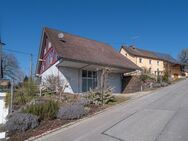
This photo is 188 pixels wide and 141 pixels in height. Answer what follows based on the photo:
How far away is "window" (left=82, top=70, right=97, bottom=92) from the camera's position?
23572 mm

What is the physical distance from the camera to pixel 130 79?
27.6 metres

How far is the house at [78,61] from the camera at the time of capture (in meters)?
21.5

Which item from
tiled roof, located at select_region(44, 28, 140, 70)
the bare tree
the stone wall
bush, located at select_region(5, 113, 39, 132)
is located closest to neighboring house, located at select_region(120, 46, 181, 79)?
the stone wall

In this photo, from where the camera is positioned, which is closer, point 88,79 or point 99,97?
point 99,97

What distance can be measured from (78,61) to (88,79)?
369cm

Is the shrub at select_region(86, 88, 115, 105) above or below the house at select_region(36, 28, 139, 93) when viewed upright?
below

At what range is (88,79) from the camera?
24.1 metres

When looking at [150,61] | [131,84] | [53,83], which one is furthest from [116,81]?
[150,61]

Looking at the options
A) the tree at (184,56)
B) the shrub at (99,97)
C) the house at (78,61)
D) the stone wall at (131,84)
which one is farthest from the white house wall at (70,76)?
the tree at (184,56)

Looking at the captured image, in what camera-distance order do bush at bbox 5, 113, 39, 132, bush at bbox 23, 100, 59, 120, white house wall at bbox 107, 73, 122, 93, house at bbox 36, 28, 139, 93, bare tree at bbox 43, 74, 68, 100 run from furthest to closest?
white house wall at bbox 107, 73, 122, 93 < house at bbox 36, 28, 139, 93 < bare tree at bbox 43, 74, 68, 100 < bush at bbox 23, 100, 59, 120 < bush at bbox 5, 113, 39, 132

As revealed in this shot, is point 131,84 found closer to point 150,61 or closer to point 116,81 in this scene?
point 116,81

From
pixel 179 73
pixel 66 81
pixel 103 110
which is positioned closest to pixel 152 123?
pixel 103 110

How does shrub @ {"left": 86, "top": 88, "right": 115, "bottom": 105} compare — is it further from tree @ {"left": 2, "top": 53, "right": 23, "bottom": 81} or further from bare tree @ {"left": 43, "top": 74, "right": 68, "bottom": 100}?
tree @ {"left": 2, "top": 53, "right": 23, "bottom": 81}

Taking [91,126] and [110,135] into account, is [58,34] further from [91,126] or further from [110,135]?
[110,135]
